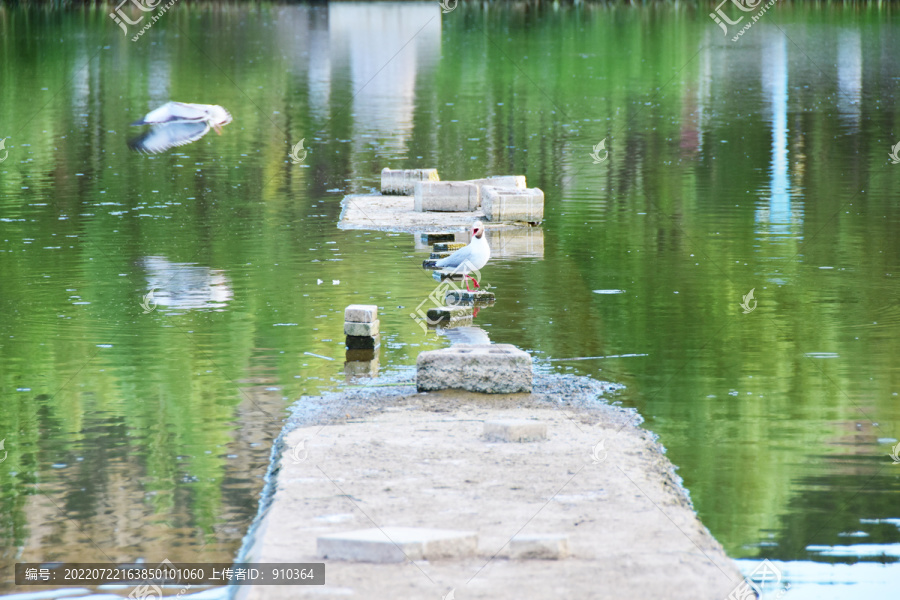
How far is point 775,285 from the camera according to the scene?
51.3 ft

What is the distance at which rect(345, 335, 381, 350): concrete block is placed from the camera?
497 inches

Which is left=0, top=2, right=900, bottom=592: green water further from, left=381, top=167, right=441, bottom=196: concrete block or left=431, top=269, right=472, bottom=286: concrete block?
left=381, top=167, right=441, bottom=196: concrete block

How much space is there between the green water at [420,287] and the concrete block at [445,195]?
5.44 ft

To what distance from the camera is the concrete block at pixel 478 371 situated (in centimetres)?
1080

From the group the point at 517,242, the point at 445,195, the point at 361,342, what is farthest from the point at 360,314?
the point at 445,195

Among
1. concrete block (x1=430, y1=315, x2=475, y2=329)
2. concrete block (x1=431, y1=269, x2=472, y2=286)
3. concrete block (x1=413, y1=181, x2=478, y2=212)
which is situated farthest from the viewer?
concrete block (x1=413, y1=181, x2=478, y2=212)

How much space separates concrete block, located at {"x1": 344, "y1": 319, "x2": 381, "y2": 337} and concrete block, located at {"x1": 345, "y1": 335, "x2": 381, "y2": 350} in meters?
0.05

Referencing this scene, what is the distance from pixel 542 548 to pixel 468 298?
310 inches

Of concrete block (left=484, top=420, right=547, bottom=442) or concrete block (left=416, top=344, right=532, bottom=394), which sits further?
concrete block (left=416, top=344, right=532, bottom=394)

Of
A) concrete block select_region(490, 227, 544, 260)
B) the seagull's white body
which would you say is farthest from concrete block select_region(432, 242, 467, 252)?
the seagull's white body

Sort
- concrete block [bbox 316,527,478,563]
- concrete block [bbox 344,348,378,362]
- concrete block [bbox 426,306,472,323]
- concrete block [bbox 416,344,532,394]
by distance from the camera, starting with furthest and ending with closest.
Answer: concrete block [bbox 426,306,472,323]
concrete block [bbox 344,348,378,362]
concrete block [bbox 416,344,532,394]
concrete block [bbox 316,527,478,563]

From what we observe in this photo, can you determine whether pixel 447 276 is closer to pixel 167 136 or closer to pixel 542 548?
pixel 167 136

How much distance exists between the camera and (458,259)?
1464 centimetres

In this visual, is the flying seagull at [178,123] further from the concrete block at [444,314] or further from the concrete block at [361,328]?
the concrete block at [444,314]
